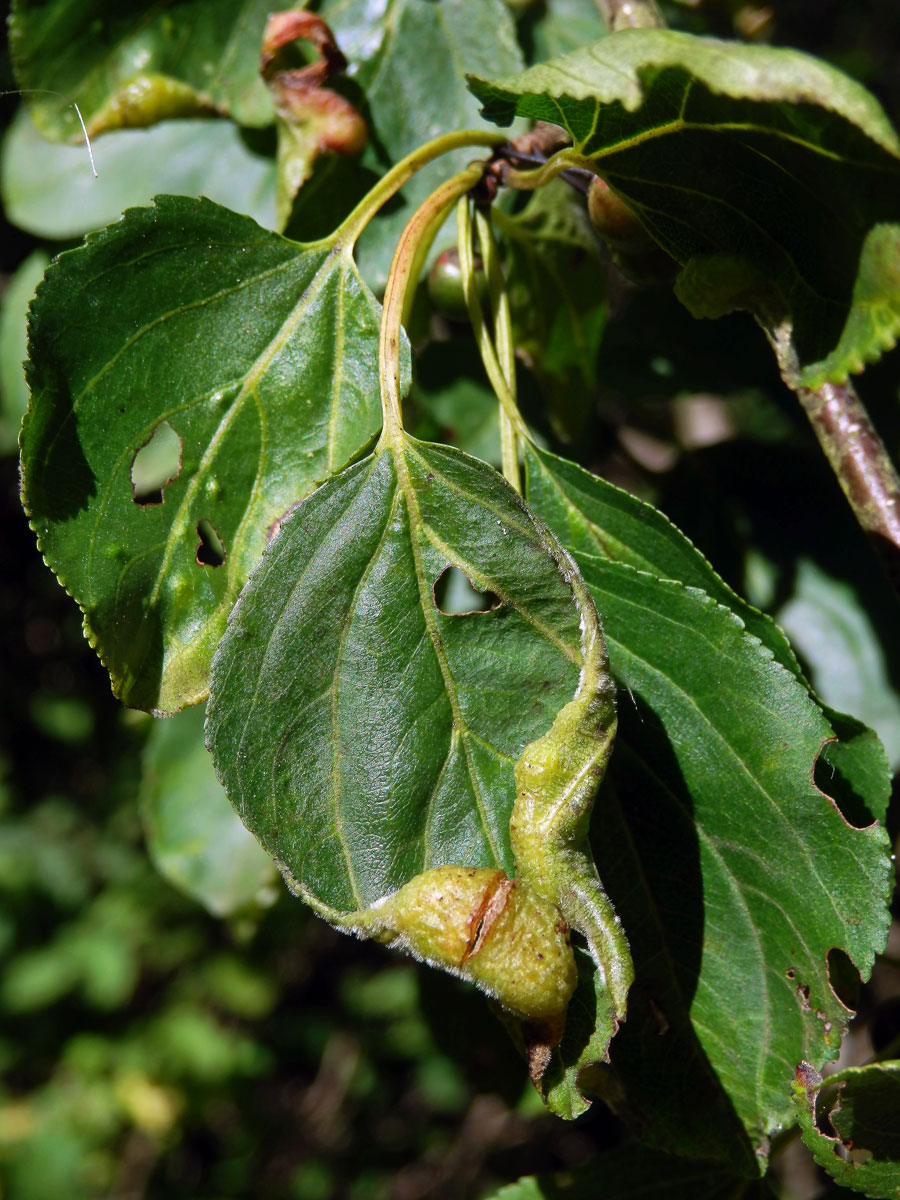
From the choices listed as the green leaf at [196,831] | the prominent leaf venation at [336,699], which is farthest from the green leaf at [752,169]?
the green leaf at [196,831]

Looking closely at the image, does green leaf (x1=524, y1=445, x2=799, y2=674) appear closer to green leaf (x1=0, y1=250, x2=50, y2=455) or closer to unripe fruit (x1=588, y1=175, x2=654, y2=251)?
unripe fruit (x1=588, y1=175, x2=654, y2=251)

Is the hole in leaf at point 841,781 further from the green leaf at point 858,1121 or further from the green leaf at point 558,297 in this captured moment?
the green leaf at point 558,297

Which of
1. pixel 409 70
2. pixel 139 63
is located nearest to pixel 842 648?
pixel 409 70

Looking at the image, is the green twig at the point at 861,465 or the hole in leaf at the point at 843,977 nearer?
the hole in leaf at the point at 843,977

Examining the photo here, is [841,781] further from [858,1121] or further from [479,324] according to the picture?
[479,324]

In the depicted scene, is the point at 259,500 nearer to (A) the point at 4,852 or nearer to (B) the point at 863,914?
(B) the point at 863,914

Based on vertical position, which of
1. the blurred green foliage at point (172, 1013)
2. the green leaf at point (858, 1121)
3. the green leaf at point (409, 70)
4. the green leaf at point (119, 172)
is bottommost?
the blurred green foliage at point (172, 1013)

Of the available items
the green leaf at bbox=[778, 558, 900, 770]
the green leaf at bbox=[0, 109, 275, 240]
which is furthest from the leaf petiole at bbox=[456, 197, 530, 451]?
the green leaf at bbox=[778, 558, 900, 770]
